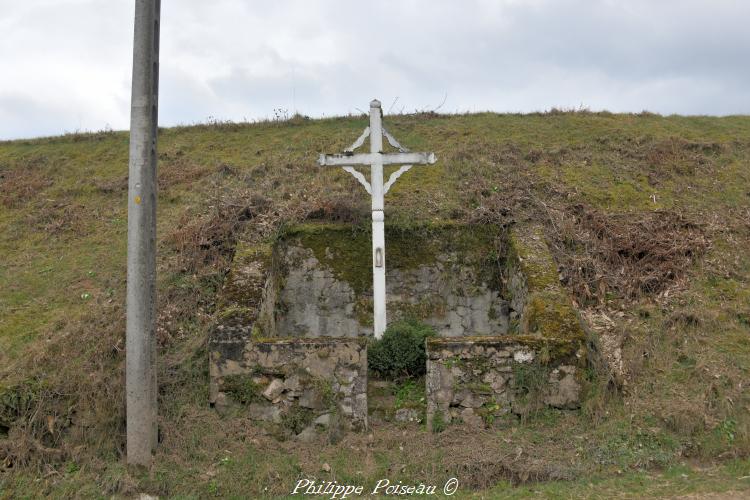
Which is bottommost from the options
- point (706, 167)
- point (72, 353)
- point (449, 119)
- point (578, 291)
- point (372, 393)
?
point (372, 393)

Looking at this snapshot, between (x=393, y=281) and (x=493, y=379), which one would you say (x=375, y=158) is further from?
(x=493, y=379)

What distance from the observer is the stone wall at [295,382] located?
750cm

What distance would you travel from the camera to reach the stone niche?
753 cm

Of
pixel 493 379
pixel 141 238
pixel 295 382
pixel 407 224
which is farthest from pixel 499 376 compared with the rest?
pixel 141 238

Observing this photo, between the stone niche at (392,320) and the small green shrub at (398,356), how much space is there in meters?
0.40

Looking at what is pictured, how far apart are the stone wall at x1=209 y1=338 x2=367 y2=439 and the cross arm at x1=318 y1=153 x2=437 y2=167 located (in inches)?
122

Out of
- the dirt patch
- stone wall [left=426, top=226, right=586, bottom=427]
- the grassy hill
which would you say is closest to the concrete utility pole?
the grassy hill

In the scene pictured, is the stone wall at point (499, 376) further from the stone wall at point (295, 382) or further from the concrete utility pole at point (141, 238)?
the concrete utility pole at point (141, 238)

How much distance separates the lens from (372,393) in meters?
8.30

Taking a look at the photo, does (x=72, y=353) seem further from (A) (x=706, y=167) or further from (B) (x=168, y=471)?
(A) (x=706, y=167)

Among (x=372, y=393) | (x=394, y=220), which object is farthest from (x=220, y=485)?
(x=394, y=220)

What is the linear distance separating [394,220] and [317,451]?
16.4ft

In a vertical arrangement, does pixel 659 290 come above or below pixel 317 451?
above

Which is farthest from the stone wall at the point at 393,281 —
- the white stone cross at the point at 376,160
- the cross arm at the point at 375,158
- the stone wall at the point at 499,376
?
the stone wall at the point at 499,376
